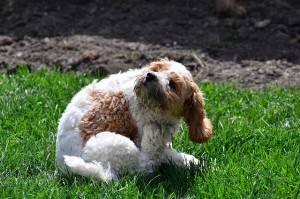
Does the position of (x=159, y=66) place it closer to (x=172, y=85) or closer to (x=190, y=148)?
(x=172, y=85)

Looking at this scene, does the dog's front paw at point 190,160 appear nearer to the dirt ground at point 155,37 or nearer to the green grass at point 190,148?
the green grass at point 190,148

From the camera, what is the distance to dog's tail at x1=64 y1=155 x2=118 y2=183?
194 inches

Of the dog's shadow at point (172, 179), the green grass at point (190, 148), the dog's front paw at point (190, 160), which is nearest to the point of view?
the green grass at point (190, 148)

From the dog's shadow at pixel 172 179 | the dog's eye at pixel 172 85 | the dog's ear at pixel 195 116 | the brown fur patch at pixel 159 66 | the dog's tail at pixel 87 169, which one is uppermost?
the brown fur patch at pixel 159 66

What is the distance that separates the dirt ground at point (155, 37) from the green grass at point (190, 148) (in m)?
0.57

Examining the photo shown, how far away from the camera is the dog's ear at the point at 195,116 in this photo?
17.0 ft

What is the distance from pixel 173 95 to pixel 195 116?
0.92ft

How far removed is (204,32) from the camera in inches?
346

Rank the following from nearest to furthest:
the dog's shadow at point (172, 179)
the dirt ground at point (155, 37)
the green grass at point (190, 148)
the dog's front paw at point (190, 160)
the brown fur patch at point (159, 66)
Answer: the green grass at point (190, 148), the dog's shadow at point (172, 179), the brown fur patch at point (159, 66), the dog's front paw at point (190, 160), the dirt ground at point (155, 37)

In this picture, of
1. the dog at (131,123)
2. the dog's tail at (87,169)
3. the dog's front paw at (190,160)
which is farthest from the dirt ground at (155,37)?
the dog's tail at (87,169)

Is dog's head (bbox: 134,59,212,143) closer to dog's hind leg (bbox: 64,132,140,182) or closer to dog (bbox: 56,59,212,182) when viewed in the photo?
dog (bbox: 56,59,212,182)

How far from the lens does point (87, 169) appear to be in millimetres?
4941

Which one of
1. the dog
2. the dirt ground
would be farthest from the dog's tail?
the dirt ground

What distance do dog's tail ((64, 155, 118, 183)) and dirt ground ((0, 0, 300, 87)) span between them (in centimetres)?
266
